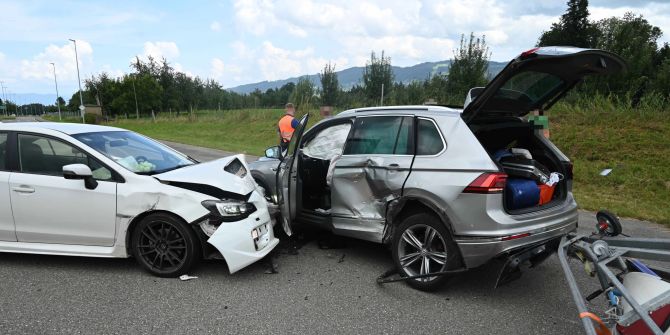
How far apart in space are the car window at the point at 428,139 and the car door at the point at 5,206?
13.2 ft

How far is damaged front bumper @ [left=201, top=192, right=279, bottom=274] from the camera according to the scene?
392cm

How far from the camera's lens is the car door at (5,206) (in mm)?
4184

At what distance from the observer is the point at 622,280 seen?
276 centimetres

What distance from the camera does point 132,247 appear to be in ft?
13.5

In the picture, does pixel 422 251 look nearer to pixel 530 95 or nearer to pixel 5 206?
pixel 530 95

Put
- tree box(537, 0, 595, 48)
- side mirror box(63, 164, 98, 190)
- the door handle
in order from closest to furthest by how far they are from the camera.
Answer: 1. side mirror box(63, 164, 98, 190)
2. the door handle
3. tree box(537, 0, 595, 48)

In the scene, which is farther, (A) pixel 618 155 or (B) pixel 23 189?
(A) pixel 618 155

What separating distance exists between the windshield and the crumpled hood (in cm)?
28

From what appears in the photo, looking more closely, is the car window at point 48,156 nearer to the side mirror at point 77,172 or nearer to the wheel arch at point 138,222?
the side mirror at point 77,172

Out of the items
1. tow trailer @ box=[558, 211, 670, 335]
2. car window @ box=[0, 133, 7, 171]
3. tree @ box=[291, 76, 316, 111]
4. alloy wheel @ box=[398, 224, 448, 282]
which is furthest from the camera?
tree @ box=[291, 76, 316, 111]

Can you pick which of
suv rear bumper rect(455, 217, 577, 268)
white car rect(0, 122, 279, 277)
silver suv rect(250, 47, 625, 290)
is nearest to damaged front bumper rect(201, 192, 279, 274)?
white car rect(0, 122, 279, 277)

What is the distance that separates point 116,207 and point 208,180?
875 millimetres

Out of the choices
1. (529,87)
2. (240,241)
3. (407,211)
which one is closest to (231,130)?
(240,241)

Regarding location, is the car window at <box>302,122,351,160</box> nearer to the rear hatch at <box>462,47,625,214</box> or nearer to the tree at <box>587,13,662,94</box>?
the rear hatch at <box>462,47,625,214</box>
